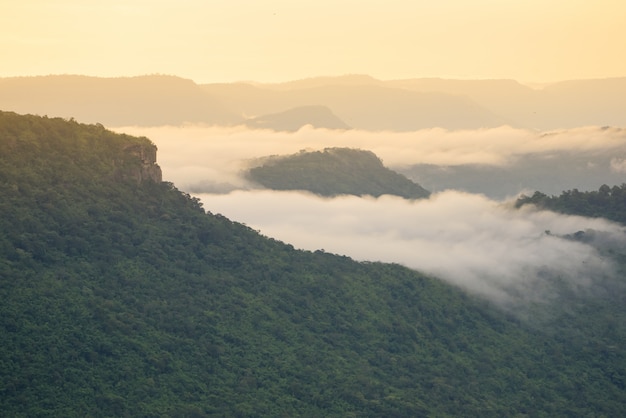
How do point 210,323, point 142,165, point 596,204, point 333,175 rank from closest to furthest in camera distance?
point 210,323 < point 142,165 < point 596,204 < point 333,175

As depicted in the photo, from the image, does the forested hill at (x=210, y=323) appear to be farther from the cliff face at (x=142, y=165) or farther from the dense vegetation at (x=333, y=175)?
the dense vegetation at (x=333, y=175)

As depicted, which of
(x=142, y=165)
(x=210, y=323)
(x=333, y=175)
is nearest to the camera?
(x=210, y=323)

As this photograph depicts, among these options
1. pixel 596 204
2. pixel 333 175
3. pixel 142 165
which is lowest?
pixel 596 204

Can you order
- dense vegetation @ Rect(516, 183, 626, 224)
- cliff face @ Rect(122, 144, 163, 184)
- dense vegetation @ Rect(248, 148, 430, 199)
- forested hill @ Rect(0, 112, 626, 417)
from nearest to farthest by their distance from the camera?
forested hill @ Rect(0, 112, 626, 417) < cliff face @ Rect(122, 144, 163, 184) < dense vegetation @ Rect(516, 183, 626, 224) < dense vegetation @ Rect(248, 148, 430, 199)

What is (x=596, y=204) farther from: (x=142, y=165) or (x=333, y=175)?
(x=142, y=165)

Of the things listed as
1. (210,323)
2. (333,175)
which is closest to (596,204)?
(333,175)

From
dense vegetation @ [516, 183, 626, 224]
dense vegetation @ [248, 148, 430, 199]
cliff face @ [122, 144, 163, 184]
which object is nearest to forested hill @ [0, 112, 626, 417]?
cliff face @ [122, 144, 163, 184]

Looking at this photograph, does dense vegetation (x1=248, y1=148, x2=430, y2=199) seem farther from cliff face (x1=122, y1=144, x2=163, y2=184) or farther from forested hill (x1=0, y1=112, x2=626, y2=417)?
cliff face (x1=122, y1=144, x2=163, y2=184)

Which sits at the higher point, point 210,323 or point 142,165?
point 142,165
